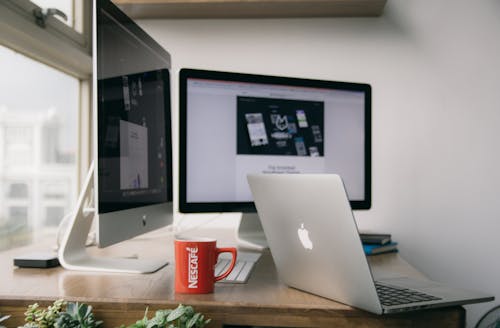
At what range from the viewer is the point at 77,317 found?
0.79 m

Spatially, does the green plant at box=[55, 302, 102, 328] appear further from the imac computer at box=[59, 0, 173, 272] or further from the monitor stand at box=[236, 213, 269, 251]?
the monitor stand at box=[236, 213, 269, 251]

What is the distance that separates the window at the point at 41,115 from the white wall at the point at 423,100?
0.47 metres

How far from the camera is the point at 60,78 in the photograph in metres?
1.79

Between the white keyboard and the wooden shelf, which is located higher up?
the wooden shelf

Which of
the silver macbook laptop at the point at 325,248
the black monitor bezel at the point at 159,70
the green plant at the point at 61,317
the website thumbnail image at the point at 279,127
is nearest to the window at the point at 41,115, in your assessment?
the black monitor bezel at the point at 159,70

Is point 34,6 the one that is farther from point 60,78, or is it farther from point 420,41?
point 420,41

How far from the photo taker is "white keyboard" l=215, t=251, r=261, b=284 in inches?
39.6

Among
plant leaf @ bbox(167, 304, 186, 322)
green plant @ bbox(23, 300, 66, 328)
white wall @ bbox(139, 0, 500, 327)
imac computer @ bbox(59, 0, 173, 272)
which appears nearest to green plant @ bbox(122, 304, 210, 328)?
plant leaf @ bbox(167, 304, 186, 322)

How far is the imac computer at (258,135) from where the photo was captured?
4.67ft

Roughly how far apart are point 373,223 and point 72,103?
1167 mm

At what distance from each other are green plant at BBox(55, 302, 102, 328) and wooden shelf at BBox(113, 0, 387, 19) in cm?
116

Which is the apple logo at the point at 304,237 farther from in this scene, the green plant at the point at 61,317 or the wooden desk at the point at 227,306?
the green plant at the point at 61,317

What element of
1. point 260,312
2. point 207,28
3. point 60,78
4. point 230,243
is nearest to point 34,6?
point 60,78

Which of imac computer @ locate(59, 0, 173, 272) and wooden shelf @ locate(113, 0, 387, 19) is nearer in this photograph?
imac computer @ locate(59, 0, 173, 272)
